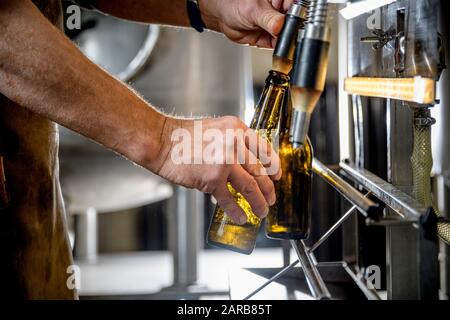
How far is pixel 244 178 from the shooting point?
0.68 metres

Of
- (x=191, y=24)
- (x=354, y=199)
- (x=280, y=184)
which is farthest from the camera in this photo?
(x=191, y=24)

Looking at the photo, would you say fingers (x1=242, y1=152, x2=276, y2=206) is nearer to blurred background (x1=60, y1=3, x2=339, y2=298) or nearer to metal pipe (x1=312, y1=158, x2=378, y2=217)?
metal pipe (x1=312, y1=158, x2=378, y2=217)

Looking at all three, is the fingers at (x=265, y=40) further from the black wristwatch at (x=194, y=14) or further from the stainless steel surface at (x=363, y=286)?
the stainless steel surface at (x=363, y=286)

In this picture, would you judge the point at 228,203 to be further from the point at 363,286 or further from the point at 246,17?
the point at 246,17

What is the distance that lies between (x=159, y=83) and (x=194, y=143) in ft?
4.43

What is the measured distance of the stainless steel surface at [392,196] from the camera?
589 mm

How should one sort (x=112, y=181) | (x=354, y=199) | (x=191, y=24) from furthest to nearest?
(x=112, y=181), (x=191, y=24), (x=354, y=199)

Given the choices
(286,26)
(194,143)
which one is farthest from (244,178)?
(286,26)

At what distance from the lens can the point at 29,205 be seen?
90 cm

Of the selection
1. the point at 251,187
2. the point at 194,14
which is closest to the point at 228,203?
the point at 251,187

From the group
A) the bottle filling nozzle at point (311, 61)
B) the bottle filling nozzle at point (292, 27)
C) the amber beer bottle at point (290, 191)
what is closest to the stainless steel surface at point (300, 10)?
the bottle filling nozzle at point (292, 27)

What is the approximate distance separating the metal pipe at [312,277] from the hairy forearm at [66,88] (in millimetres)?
222

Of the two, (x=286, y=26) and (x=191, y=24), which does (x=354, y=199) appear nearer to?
(x=286, y=26)

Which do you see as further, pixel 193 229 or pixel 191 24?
pixel 193 229
